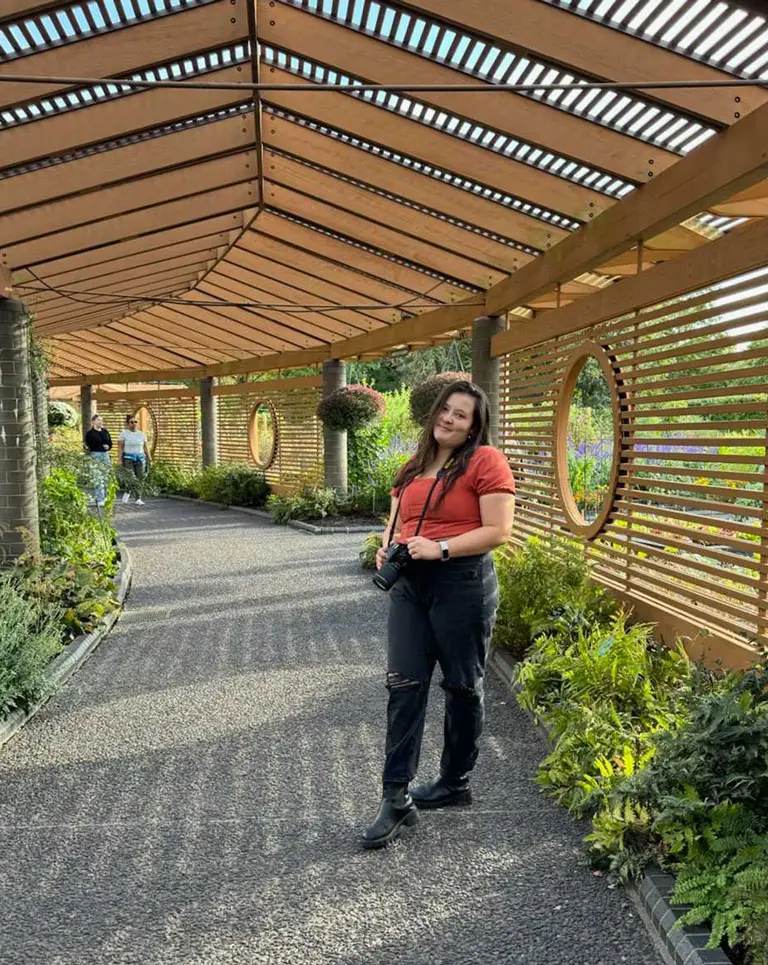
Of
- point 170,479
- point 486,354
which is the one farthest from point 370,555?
point 170,479

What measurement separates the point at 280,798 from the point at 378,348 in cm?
943

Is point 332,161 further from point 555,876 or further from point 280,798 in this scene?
point 555,876

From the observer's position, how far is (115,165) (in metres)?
5.54

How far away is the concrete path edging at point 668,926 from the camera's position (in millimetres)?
2256

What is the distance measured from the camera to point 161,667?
547 cm

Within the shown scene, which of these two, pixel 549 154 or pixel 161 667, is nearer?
pixel 549 154

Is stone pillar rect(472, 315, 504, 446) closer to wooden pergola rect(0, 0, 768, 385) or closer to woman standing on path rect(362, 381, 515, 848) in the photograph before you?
wooden pergola rect(0, 0, 768, 385)

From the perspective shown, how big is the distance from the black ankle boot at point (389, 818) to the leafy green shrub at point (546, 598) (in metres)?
2.00

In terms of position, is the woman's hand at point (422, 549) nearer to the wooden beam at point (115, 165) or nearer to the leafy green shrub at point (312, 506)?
the wooden beam at point (115, 165)

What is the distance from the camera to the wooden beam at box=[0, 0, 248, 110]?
13.3 feet

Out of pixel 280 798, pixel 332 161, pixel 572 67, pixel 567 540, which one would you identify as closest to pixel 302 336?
pixel 332 161

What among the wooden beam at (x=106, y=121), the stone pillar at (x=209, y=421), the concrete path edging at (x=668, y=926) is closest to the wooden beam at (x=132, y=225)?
the wooden beam at (x=106, y=121)

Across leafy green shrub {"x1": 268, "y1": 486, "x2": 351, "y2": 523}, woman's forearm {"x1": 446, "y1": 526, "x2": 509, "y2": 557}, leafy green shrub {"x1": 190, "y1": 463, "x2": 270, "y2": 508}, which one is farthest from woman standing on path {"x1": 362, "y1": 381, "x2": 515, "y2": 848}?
leafy green shrub {"x1": 190, "y1": 463, "x2": 270, "y2": 508}

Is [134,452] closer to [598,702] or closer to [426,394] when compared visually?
[426,394]
